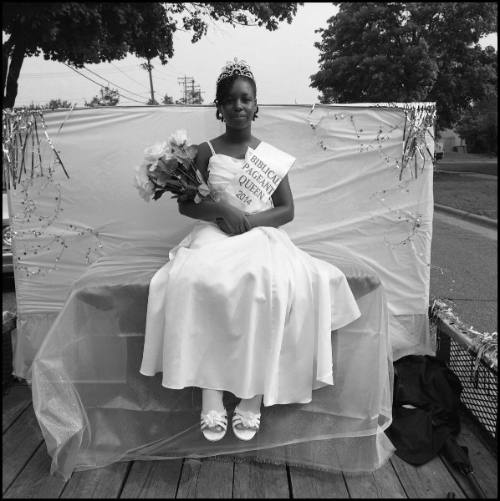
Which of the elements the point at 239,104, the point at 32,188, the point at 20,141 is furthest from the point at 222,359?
the point at 20,141

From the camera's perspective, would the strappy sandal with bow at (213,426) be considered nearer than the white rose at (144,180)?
Yes

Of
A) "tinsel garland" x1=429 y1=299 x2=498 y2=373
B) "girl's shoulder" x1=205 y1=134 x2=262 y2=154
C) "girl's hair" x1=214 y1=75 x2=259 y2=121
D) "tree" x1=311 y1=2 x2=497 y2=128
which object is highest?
"tree" x1=311 y1=2 x2=497 y2=128

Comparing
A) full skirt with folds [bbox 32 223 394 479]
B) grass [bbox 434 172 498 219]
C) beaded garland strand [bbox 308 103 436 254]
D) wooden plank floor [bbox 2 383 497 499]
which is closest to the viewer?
wooden plank floor [bbox 2 383 497 499]

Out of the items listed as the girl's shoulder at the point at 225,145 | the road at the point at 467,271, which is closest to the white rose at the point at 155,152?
the girl's shoulder at the point at 225,145

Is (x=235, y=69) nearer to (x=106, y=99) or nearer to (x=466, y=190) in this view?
(x=106, y=99)

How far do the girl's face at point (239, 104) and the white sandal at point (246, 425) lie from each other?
141 cm

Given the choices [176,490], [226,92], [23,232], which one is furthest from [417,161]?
[23,232]

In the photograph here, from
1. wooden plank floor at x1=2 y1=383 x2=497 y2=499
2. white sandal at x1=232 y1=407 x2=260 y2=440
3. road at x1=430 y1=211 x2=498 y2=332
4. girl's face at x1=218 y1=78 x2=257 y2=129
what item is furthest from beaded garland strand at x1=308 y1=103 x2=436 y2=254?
white sandal at x1=232 y1=407 x2=260 y2=440

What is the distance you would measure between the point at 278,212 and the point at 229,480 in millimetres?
1266

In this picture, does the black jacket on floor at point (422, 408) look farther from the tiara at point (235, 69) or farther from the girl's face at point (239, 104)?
the tiara at point (235, 69)

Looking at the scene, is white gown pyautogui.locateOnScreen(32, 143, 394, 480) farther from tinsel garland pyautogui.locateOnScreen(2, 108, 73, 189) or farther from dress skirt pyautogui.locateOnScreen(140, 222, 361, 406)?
tinsel garland pyautogui.locateOnScreen(2, 108, 73, 189)

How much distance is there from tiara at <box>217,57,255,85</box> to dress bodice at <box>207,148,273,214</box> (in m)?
0.41

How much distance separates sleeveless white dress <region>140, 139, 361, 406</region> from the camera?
1945 millimetres

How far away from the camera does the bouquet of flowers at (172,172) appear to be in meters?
2.27
